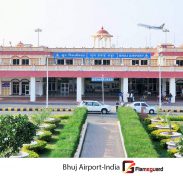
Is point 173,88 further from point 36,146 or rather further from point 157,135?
point 36,146

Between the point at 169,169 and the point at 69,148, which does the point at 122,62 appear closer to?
the point at 69,148

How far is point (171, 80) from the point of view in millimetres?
40781

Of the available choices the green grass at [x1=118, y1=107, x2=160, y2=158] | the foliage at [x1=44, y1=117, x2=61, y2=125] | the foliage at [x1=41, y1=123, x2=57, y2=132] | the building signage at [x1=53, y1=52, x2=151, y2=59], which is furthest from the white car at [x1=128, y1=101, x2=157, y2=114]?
the building signage at [x1=53, y1=52, x2=151, y2=59]

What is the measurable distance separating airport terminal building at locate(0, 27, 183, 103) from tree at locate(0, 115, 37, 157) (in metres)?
24.9

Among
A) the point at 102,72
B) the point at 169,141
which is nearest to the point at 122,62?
the point at 102,72

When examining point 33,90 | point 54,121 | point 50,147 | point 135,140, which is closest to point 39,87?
point 33,90

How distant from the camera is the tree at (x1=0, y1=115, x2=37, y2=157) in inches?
594

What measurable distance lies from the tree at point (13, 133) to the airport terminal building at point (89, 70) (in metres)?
24.9

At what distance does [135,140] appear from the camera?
1664cm

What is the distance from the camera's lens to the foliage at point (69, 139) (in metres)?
14.9

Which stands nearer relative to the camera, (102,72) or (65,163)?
(65,163)

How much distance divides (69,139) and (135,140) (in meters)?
2.47

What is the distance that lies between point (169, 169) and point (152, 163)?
413 mm

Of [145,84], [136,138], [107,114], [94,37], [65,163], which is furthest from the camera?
[94,37]
